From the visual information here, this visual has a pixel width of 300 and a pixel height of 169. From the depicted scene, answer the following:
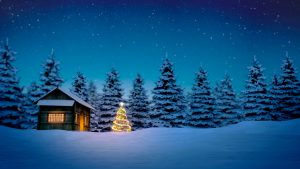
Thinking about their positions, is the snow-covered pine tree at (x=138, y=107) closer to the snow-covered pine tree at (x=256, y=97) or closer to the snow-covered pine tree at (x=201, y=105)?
the snow-covered pine tree at (x=201, y=105)

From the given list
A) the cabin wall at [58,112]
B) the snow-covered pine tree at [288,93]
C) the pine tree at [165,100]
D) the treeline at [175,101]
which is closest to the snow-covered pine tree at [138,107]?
the treeline at [175,101]

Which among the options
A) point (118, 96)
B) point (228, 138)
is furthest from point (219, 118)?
point (228, 138)

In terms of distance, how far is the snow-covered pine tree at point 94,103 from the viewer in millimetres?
46750

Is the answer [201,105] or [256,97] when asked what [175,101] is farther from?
[256,97]

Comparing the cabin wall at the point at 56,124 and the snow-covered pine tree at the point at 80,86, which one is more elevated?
the snow-covered pine tree at the point at 80,86

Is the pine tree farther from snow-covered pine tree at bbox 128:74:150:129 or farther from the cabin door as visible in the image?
the cabin door

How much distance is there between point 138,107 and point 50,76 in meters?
13.4

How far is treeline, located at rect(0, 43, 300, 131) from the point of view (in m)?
35.4

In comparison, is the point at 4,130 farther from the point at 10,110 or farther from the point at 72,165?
the point at 10,110

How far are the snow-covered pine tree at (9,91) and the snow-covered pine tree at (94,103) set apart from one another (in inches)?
537

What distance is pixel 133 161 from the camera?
7.95 meters

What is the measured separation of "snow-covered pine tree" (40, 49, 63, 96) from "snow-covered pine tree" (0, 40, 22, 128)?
12.2 ft

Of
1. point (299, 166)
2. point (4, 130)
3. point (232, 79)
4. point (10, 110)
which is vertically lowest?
point (299, 166)

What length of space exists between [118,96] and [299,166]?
38.6 m
